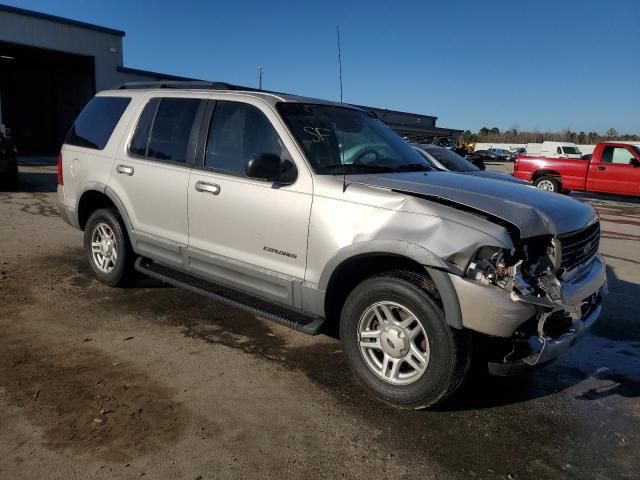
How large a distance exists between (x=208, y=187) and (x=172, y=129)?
2.83ft

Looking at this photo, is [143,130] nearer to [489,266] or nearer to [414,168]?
[414,168]

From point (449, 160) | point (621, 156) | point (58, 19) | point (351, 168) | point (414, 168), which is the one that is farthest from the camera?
point (58, 19)

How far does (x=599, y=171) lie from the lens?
51.3ft

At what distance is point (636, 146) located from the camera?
15.4m

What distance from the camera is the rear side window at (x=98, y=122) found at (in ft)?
16.9

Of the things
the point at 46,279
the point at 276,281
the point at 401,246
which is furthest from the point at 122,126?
the point at 401,246

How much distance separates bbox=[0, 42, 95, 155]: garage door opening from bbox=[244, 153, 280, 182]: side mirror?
27.7 m

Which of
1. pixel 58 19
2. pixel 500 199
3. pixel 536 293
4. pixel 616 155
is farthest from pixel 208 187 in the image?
pixel 58 19

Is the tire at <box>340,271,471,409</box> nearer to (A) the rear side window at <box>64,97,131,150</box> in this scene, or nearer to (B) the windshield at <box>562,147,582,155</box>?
(A) the rear side window at <box>64,97,131,150</box>

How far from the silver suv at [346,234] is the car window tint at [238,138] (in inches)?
0.5

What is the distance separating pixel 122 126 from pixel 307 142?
7.15 ft

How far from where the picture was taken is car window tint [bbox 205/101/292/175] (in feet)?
12.9

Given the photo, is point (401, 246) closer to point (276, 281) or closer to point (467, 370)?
point (467, 370)

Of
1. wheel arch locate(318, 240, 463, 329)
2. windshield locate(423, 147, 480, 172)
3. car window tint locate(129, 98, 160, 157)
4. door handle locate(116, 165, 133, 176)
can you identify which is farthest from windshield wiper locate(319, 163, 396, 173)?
windshield locate(423, 147, 480, 172)
